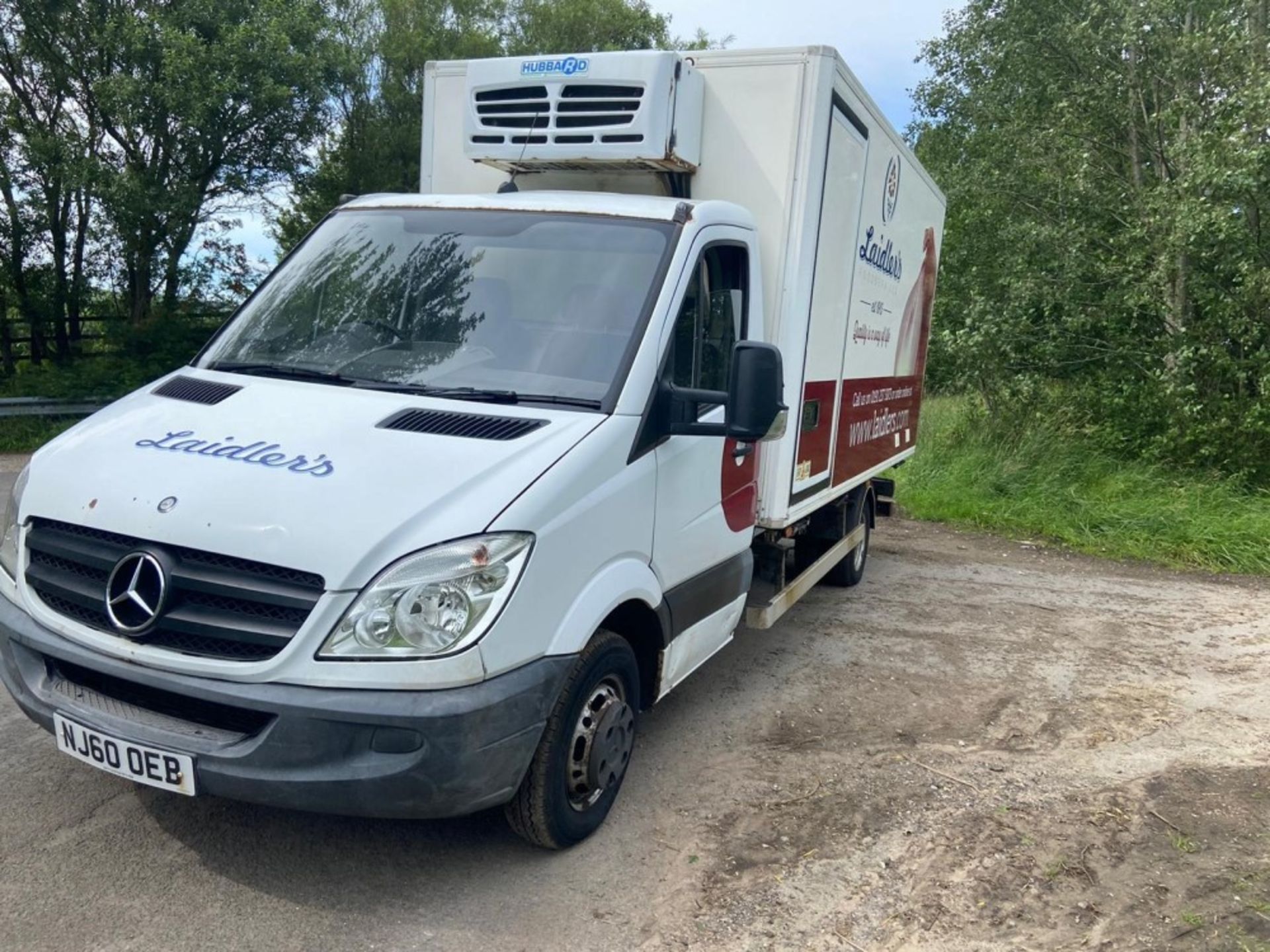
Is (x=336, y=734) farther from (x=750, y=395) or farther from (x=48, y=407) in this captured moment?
(x=48, y=407)

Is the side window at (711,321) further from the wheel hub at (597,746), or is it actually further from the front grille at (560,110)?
the wheel hub at (597,746)

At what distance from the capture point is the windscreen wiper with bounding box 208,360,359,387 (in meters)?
→ 3.83

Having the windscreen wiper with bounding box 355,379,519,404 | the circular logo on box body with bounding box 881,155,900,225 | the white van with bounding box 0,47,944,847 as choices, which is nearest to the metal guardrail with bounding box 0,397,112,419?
the white van with bounding box 0,47,944,847

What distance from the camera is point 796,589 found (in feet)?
18.8

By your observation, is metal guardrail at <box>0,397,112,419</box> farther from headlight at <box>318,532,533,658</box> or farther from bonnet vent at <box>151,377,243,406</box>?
headlight at <box>318,532,533,658</box>

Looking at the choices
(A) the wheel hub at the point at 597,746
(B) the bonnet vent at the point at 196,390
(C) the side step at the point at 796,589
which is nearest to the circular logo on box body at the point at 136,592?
(B) the bonnet vent at the point at 196,390

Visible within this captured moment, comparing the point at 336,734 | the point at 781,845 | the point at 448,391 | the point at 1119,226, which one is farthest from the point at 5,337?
the point at 1119,226

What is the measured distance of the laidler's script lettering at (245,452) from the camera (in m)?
3.16

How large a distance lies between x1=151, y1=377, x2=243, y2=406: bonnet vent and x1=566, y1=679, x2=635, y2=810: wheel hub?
1.72m

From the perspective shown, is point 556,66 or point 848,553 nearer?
point 556,66

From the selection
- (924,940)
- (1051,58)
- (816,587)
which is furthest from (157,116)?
(924,940)

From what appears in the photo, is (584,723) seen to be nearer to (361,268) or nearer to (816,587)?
(361,268)

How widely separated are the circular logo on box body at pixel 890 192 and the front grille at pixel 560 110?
225 centimetres

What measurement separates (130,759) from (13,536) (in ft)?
3.26
